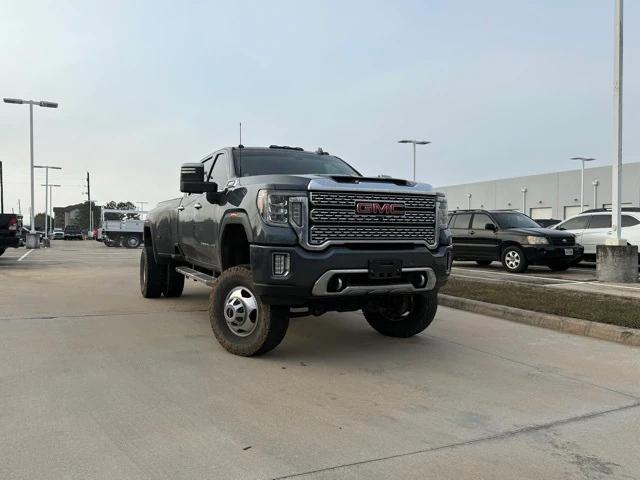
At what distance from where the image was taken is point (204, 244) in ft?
21.6

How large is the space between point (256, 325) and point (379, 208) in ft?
5.20

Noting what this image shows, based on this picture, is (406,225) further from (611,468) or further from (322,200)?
(611,468)

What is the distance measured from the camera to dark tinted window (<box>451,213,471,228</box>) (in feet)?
52.7

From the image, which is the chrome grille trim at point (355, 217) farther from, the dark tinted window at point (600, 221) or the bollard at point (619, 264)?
the dark tinted window at point (600, 221)

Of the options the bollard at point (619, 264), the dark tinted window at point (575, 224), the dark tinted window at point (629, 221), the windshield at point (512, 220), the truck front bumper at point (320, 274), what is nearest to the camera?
the truck front bumper at point (320, 274)

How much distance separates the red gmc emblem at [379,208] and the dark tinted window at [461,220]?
1117 centimetres

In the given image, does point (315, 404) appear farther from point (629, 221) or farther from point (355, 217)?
point (629, 221)

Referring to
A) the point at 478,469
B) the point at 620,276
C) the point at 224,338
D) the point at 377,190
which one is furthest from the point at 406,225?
the point at 620,276

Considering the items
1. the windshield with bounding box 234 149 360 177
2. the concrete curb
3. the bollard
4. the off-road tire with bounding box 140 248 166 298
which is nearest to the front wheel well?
the windshield with bounding box 234 149 360 177

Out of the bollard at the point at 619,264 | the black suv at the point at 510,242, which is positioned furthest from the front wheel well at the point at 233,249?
the black suv at the point at 510,242

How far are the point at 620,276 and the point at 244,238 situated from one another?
364 inches

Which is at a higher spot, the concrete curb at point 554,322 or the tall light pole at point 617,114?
the tall light pole at point 617,114

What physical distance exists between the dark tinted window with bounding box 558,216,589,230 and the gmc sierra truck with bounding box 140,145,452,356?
1159cm

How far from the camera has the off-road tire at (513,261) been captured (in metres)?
14.1
